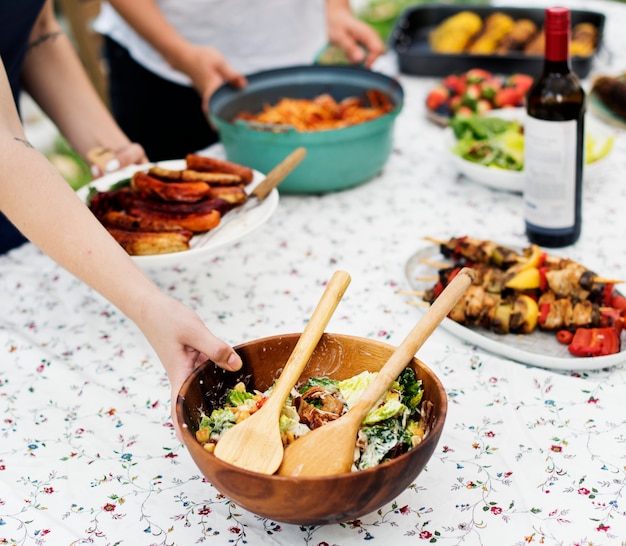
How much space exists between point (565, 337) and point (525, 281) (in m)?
0.15

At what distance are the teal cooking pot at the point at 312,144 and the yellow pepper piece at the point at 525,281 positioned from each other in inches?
23.7

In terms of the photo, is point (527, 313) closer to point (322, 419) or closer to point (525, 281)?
point (525, 281)

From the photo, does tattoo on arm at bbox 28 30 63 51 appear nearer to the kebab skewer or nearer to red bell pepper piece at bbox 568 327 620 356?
the kebab skewer

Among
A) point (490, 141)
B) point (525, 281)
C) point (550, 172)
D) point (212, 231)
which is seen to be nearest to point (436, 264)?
point (525, 281)

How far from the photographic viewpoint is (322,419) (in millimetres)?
944

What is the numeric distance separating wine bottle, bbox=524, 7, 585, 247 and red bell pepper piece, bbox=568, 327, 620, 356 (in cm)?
36

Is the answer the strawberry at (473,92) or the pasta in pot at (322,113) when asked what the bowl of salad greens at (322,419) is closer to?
the pasta in pot at (322,113)

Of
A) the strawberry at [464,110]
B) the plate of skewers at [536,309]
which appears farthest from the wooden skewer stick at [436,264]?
the strawberry at [464,110]

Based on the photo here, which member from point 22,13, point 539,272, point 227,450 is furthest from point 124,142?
point 227,450

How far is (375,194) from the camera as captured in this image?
188cm

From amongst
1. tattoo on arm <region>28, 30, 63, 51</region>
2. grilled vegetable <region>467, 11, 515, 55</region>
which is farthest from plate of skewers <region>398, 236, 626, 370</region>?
grilled vegetable <region>467, 11, 515, 55</region>

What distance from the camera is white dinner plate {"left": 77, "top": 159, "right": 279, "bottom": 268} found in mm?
1371

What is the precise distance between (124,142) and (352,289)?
0.76 m

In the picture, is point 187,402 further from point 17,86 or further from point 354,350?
point 17,86
